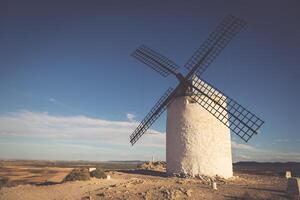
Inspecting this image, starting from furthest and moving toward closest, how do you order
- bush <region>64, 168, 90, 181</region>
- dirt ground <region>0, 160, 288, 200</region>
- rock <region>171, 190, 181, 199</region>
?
1. bush <region>64, 168, 90, 181</region>
2. dirt ground <region>0, 160, 288, 200</region>
3. rock <region>171, 190, 181, 199</region>

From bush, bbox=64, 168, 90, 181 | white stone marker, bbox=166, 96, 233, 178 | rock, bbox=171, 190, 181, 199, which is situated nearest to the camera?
rock, bbox=171, 190, 181, 199

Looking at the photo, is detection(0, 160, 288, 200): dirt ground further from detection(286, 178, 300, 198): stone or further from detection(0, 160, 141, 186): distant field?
detection(0, 160, 141, 186): distant field

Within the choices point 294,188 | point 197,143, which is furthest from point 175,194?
point 197,143

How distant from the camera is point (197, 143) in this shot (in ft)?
68.6

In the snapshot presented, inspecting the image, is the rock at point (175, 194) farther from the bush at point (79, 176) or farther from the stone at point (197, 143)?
the bush at point (79, 176)

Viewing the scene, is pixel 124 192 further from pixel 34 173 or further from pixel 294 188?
pixel 34 173

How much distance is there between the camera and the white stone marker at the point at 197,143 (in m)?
20.8

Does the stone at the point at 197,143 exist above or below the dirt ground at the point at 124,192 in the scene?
above

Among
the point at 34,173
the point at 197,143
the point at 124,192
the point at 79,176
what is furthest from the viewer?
the point at 34,173

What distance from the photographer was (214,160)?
20734mm

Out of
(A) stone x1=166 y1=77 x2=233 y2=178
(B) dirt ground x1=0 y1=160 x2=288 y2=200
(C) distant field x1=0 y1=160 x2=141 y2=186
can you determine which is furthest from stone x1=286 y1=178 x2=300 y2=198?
(C) distant field x1=0 y1=160 x2=141 y2=186

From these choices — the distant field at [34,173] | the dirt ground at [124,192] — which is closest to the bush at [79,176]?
the dirt ground at [124,192]

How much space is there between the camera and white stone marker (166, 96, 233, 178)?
2077cm

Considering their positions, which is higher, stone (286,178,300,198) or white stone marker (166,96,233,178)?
white stone marker (166,96,233,178)
